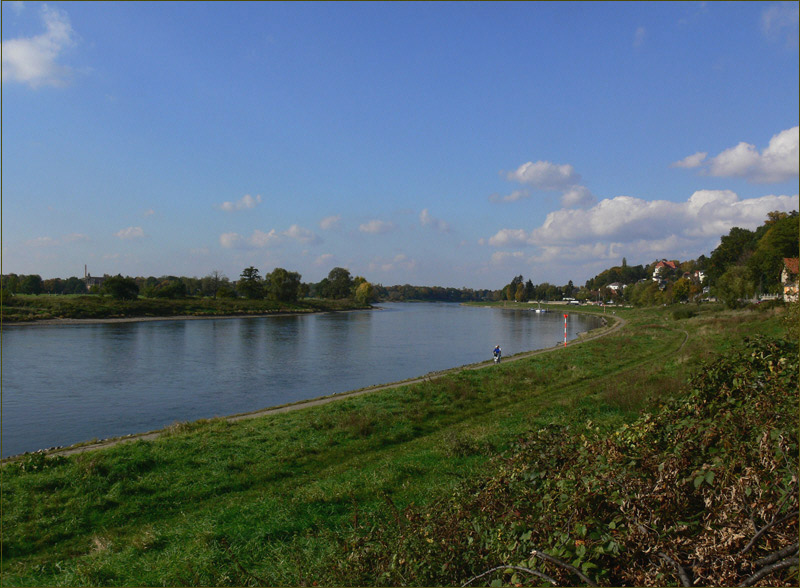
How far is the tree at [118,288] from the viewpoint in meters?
94.9

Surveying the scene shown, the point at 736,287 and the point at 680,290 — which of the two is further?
the point at 680,290

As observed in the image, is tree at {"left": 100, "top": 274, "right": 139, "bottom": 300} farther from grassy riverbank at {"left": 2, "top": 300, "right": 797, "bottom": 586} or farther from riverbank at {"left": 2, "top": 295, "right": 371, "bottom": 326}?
grassy riverbank at {"left": 2, "top": 300, "right": 797, "bottom": 586}

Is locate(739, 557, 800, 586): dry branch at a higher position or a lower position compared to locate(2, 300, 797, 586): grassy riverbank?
higher

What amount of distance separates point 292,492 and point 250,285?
12823 centimetres

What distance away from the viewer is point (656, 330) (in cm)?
4409

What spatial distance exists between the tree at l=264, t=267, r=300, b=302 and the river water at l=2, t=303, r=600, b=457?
70433 millimetres

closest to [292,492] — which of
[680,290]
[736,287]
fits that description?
[736,287]

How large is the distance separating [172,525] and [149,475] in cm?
277

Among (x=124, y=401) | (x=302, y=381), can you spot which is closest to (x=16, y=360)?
(x=124, y=401)

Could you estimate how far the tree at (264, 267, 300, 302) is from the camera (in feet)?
435

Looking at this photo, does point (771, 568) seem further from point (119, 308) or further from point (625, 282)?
point (625, 282)

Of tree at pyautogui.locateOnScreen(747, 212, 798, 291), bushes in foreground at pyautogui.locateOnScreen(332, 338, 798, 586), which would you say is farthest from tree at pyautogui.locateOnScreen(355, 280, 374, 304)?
bushes in foreground at pyautogui.locateOnScreen(332, 338, 798, 586)

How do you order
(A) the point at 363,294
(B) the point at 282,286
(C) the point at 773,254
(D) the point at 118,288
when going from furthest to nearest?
(A) the point at 363,294
(B) the point at 282,286
(D) the point at 118,288
(C) the point at 773,254

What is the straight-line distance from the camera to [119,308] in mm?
86812
